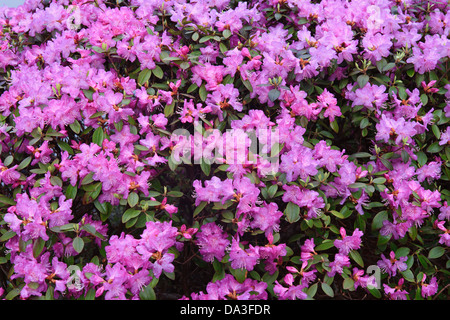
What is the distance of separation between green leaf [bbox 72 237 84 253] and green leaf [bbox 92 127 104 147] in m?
0.41

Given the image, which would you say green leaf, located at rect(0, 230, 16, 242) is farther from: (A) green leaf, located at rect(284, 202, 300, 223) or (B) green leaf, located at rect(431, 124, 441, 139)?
(B) green leaf, located at rect(431, 124, 441, 139)

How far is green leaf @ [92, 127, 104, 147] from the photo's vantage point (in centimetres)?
193

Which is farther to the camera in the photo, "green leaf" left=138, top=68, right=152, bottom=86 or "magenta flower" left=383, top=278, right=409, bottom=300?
"green leaf" left=138, top=68, right=152, bottom=86

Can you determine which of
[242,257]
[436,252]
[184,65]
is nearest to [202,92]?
[184,65]

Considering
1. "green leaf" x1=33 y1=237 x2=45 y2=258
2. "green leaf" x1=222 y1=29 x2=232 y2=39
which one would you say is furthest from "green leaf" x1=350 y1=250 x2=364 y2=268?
"green leaf" x1=33 y1=237 x2=45 y2=258

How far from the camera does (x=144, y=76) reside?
2.08m

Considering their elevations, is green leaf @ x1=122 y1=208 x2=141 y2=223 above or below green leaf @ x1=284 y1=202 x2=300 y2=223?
above

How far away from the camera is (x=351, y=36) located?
217 cm

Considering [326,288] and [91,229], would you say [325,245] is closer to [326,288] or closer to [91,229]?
[326,288]

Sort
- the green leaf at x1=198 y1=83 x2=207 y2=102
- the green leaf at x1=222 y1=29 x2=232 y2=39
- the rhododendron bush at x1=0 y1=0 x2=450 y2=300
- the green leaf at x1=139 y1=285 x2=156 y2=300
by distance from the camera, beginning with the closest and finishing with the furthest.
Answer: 1. the green leaf at x1=139 y1=285 x2=156 y2=300
2. the rhododendron bush at x1=0 y1=0 x2=450 y2=300
3. the green leaf at x1=198 y1=83 x2=207 y2=102
4. the green leaf at x1=222 y1=29 x2=232 y2=39

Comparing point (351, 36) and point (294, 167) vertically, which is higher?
point (351, 36)
